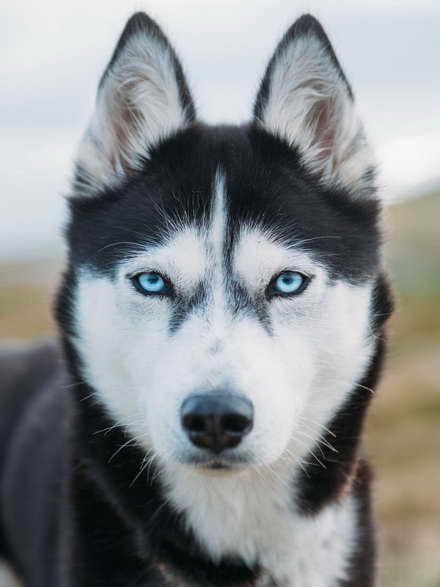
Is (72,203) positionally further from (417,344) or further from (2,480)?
(417,344)

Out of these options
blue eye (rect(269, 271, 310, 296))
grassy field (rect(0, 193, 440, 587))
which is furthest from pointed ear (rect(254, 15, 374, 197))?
blue eye (rect(269, 271, 310, 296))

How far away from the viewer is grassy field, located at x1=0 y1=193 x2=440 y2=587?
559 cm

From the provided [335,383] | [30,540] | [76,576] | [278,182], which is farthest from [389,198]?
[30,540]

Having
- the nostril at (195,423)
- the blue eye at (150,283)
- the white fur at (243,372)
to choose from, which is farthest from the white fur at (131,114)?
the nostril at (195,423)

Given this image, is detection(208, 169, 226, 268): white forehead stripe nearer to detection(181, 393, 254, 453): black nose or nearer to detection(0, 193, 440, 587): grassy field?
detection(181, 393, 254, 453): black nose

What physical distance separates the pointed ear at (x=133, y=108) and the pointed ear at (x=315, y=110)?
43 centimetres

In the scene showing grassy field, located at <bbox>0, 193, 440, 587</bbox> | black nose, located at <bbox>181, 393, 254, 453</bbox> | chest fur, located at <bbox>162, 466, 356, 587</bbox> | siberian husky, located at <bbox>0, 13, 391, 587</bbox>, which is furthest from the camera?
grassy field, located at <bbox>0, 193, 440, 587</bbox>

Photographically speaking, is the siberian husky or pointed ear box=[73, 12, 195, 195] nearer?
the siberian husky

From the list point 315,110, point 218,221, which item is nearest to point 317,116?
point 315,110

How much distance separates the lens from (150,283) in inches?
132

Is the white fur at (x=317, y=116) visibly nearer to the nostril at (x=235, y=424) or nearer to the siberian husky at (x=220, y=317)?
the siberian husky at (x=220, y=317)

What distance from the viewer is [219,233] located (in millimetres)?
3336

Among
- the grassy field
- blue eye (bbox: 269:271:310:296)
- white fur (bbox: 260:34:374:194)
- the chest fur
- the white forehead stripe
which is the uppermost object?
white fur (bbox: 260:34:374:194)

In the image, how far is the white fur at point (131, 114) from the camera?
369 centimetres
